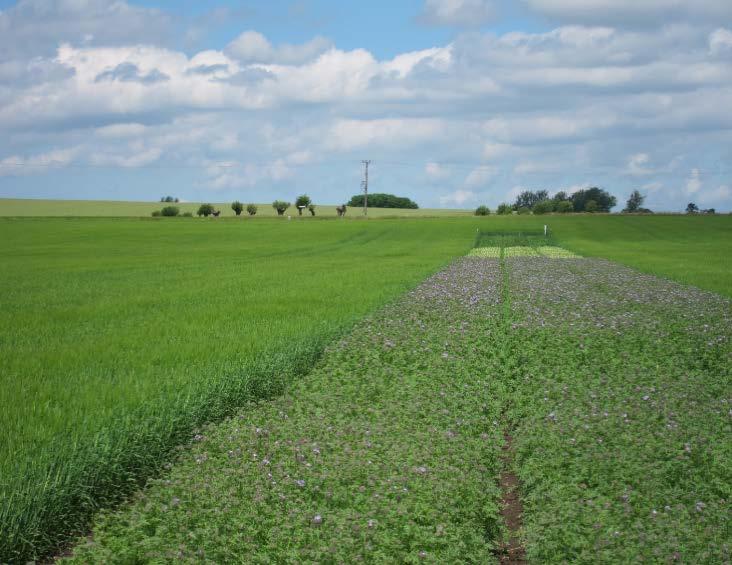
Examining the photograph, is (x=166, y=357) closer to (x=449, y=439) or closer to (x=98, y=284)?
(x=449, y=439)

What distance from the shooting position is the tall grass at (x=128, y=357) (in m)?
7.25

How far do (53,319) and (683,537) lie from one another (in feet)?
51.4

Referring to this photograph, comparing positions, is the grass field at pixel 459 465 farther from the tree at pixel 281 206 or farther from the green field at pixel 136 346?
the tree at pixel 281 206

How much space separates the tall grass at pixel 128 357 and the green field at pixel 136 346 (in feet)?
0.09

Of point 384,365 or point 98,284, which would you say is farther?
point 98,284

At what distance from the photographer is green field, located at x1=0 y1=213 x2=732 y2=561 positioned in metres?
7.42

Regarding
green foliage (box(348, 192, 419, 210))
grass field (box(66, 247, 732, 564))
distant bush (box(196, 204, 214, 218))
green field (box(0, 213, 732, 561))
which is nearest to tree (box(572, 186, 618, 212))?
green foliage (box(348, 192, 419, 210))

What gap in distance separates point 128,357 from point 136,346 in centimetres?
127

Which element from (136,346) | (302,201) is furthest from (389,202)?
(136,346)

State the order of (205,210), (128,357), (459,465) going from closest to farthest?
(459,465)
(128,357)
(205,210)

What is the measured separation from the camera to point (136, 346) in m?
14.1

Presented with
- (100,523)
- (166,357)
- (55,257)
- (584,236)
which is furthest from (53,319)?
(584,236)

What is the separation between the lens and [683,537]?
22.1 ft

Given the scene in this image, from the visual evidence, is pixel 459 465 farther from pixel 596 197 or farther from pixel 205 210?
pixel 596 197
